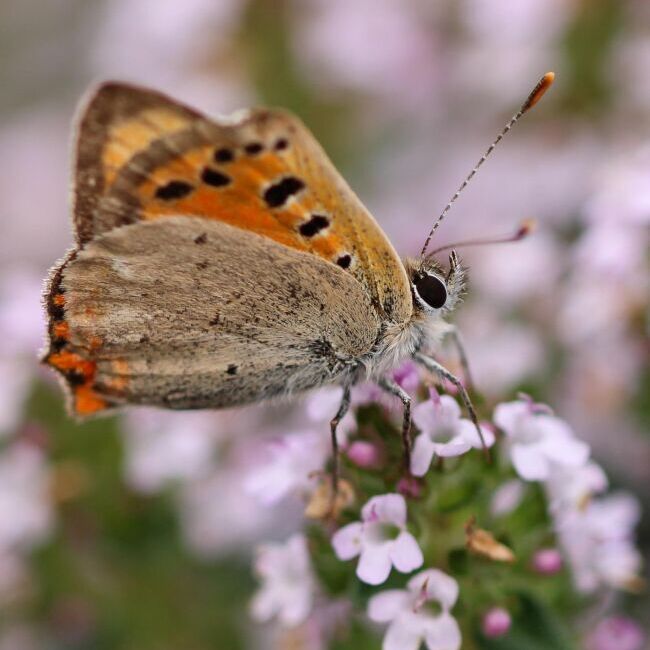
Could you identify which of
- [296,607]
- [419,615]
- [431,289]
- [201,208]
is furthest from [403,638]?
[201,208]

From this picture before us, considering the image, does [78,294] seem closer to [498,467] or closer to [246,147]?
[246,147]

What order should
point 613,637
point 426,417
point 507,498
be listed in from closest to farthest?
point 426,417 < point 507,498 < point 613,637

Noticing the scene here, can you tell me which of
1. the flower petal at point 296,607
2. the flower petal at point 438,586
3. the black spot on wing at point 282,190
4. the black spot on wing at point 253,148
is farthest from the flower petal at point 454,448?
the black spot on wing at point 253,148

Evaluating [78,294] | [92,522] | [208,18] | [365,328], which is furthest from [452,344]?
[208,18]

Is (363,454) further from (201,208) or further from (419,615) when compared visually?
(201,208)

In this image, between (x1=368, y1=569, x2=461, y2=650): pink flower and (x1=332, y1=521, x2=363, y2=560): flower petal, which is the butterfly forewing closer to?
(x1=332, y1=521, x2=363, y2=560): flower petal

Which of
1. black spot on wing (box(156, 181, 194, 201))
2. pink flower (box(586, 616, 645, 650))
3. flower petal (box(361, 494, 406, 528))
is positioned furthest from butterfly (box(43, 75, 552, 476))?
pink flower (box(586, 616, 645, 650))

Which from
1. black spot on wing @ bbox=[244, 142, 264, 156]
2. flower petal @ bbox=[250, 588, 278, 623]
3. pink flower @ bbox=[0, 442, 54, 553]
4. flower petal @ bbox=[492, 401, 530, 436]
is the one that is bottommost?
pink flower @ bbox=[0, 442, 54, 553]
